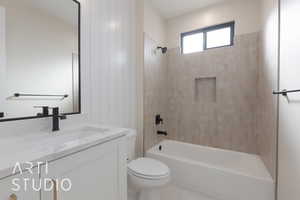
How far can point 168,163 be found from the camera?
192cm

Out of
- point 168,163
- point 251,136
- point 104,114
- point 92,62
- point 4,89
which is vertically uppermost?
point 92,62

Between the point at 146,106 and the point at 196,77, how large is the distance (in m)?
1.05

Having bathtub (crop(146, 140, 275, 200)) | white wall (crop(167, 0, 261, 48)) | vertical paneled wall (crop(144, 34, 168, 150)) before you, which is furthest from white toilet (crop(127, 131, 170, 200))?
white wall (crop(167, 0, 261, 48))

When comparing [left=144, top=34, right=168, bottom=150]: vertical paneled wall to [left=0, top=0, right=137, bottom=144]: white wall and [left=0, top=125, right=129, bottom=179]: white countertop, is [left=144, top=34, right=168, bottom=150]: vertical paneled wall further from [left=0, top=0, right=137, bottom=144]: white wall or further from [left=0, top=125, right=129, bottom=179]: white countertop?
[left=0, top=125, right=129, bottom=179]: white countertop

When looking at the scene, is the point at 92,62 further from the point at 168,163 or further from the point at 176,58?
the point at 176,58

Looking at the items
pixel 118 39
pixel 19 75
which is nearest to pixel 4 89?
pixel 19 75

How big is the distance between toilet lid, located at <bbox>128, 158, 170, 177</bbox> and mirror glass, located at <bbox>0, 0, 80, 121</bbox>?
2.70ft

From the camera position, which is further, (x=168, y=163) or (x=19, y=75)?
(x=168, y=163)

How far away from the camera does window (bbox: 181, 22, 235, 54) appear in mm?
2361

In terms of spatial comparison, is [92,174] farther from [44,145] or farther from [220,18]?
[220,18]

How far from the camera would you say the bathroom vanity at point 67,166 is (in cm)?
51

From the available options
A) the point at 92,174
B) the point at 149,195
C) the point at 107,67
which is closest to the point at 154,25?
the point at 107,67

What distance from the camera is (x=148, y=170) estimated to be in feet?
4.86

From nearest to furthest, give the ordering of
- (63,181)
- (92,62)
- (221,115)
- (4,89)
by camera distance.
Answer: (63,181) < (4,89) < (92,62) < (221,115)
